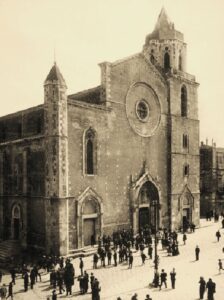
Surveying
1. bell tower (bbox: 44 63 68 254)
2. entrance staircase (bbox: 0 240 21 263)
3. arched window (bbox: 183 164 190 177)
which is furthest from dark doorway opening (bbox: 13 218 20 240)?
arched window (bbox: 183 164 190 177)

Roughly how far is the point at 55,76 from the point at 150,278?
1545 cm

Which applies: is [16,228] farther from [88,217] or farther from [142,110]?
[142,110]

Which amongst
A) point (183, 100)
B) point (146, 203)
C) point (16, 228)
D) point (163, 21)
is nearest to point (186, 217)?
point (146, 203)

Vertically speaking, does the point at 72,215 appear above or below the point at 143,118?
below

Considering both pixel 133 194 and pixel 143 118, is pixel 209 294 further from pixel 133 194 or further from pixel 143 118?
pixel 143 118

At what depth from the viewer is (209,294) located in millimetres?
18031

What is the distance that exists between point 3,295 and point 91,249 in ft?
39.5

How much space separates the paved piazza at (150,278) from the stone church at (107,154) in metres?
3.41

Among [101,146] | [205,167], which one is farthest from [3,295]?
[205,167]

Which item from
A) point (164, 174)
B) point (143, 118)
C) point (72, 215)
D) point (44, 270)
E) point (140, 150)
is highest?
point (143, 118)

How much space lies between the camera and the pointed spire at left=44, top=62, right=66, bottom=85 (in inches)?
1111

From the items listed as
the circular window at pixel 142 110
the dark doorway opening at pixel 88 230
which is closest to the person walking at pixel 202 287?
the dark doorway opening at pixel 88 230

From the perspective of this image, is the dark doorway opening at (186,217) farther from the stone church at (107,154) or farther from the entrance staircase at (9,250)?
the entrance staircase at (9,250)

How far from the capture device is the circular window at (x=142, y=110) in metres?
36.0
